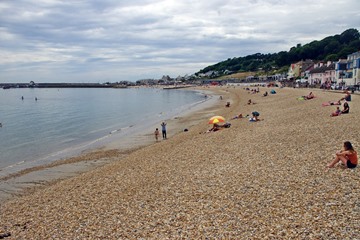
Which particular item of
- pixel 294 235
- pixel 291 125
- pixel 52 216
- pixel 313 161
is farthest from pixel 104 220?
pixel 291 125

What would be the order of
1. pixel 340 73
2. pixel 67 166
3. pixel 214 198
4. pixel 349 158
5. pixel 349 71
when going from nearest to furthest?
pixel 214 198
pixel 349 158
pixel 67 166
pixel 349 71
pixel 340 73

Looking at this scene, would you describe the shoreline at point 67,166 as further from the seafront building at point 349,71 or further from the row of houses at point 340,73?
the row of houses at point 340,73

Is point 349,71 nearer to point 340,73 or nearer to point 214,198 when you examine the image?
point 340,73

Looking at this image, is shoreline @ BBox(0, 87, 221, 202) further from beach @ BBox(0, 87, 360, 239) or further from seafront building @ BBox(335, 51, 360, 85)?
seafront building @ BBox(335, 51, 360, 85)

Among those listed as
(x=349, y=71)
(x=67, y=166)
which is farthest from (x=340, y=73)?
(x=67, y=166)

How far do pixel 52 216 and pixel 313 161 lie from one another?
7836mm

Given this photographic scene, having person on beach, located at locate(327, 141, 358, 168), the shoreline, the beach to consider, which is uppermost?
person on beach, located at locate(327, 141, 358, 168)

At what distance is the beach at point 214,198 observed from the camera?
6.56 m

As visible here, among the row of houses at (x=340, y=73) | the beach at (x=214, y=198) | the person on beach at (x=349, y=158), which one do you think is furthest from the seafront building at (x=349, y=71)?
the person on beach at (x=349, y=158)

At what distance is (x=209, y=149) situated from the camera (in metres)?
14.8

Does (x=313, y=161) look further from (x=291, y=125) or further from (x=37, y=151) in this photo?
(x=37, y=151)

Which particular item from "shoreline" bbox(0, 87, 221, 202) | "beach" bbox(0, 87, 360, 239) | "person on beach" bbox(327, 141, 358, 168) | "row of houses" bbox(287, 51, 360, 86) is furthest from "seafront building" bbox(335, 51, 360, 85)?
"person on beach" bbox(327, 141, 358, 168)

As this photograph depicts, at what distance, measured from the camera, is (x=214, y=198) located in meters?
8.36

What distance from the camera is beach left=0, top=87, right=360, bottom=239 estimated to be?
6.56 m
